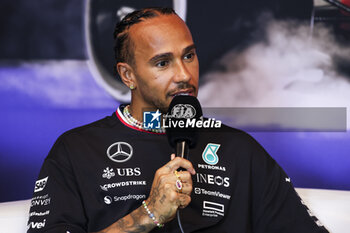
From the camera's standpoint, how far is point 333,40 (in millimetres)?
2535

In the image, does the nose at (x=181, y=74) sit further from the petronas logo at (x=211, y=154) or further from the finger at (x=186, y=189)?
the finger at (x=186, y=189)

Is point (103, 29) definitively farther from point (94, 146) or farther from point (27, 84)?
point (94, 146)

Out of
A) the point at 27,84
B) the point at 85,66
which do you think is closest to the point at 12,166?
the point at 27,84

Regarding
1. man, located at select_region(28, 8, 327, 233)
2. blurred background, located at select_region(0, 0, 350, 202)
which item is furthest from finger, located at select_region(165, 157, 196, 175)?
blurred background, located at select_region(0, 0, 350, 202)

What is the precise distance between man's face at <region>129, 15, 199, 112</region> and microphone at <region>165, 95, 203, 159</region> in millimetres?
128

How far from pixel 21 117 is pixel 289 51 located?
1414mm

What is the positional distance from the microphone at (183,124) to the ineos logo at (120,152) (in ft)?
1.09

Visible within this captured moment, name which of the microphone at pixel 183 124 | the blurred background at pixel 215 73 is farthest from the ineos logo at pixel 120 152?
the blurred background at pixel 215 73

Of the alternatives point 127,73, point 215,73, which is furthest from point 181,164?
point 215,73

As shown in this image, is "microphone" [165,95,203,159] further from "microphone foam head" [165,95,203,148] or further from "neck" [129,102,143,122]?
"neck" [129,102,143,122]

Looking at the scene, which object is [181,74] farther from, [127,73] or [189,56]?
[127,73]

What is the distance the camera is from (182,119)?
4.58 ft

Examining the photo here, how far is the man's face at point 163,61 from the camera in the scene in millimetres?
1644

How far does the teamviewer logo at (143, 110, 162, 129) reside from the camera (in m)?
1.77
